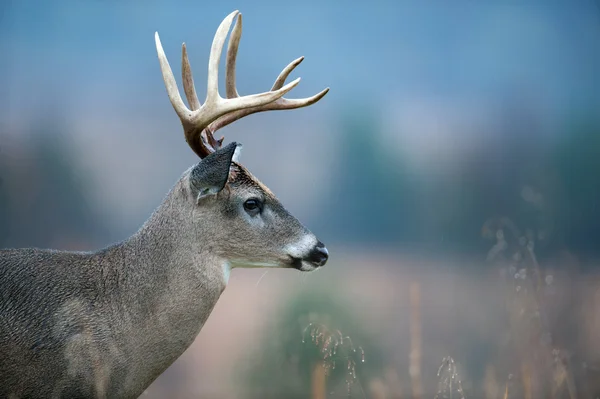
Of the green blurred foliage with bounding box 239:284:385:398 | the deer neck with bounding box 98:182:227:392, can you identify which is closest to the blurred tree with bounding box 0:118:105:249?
the green blurred foliage with bounding box 239:284:385:398

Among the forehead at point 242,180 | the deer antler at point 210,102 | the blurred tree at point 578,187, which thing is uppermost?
the deer antler at point 210,102

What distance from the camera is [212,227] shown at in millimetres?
5305

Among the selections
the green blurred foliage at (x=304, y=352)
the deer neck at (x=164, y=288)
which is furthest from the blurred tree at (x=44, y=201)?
the deer neck at (x=164, y=288)

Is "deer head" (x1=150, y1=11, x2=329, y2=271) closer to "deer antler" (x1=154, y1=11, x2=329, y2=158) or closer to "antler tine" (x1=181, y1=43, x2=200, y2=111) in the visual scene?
"deer antler" (x1=154, y1=11, x2=329, y2=158)

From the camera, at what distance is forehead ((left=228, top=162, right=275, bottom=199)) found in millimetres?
5426

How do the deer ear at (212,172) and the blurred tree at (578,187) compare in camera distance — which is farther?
the blurred tree at (578,187)

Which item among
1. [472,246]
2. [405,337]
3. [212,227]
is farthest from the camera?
[472,246]

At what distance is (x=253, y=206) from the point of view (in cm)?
544

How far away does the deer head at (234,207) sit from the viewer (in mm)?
5285

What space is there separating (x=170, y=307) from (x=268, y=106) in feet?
4.88

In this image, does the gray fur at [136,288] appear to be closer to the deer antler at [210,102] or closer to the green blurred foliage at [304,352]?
the deer antler at [210,102]

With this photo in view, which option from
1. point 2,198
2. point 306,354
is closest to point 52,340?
point 306,354

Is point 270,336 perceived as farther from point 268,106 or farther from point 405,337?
point 268,106

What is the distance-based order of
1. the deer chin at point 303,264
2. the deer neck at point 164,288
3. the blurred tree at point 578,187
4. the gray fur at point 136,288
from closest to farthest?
the gray fur at point 136,288
the deer neck at point 164,288
the deer chin at point 303,264
the blurred tree at point 578,187
